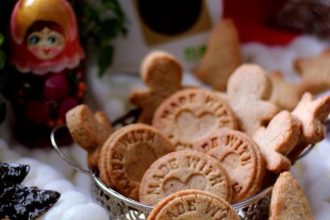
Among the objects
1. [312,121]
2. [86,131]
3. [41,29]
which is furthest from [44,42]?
[312,121]

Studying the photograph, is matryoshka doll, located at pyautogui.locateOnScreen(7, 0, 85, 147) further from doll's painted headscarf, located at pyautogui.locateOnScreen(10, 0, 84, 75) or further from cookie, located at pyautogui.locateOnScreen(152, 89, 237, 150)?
cookie, located at pyautogui.locateOnScreen(152, 89, 237, 150)

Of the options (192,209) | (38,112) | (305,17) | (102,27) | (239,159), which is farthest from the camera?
(305,17)

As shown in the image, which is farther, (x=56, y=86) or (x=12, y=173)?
(x=56, y=86)

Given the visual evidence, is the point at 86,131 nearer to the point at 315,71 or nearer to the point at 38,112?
the point at 38,112

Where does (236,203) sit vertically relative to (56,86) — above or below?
below

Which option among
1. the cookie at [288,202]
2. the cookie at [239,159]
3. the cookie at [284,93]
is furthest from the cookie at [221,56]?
the cookie at [288,202]

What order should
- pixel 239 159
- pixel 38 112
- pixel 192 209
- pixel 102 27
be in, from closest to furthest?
pixel 192 209 < pixel 239 159 < pixel 38 112 < pixel 102 27

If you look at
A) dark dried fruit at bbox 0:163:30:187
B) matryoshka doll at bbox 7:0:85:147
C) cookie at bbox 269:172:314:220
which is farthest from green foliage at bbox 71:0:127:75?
cookie at bbox 269:172:314:220
